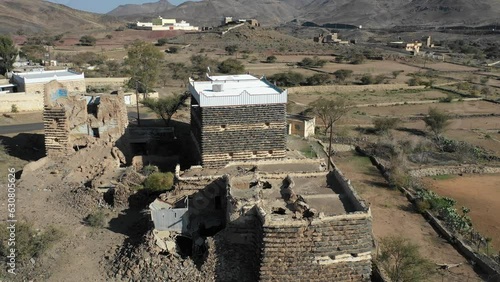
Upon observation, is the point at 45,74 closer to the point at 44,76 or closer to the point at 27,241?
the point at 44,76

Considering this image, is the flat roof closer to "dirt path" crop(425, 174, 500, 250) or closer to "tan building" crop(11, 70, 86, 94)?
"tan building" crop(11, 70, 86, 94)

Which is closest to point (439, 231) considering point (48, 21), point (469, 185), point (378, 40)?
point (469, 185)

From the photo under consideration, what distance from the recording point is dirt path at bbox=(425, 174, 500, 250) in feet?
59.3

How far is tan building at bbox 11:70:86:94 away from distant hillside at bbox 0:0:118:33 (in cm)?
8216

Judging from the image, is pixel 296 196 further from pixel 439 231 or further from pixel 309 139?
pixel 309 139

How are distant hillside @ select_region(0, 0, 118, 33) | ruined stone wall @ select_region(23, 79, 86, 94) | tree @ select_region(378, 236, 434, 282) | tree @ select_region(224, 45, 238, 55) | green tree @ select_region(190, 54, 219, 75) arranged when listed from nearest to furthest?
tree @ select_region(378, 236, 434, 282), ruined stone wall @ select_region(23, 79, 86, 94), green tree @ select_region(190, 54, 219, 75), tree @ select_region(224, 45, 238, 55), distant hillside @ select_region(0, 0, 118, 33)

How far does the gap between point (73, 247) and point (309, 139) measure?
1698 centimetres

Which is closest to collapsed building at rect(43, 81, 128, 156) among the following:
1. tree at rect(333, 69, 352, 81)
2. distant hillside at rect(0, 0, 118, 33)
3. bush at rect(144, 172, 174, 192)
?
bush at rect(144, 172, 174, 192)

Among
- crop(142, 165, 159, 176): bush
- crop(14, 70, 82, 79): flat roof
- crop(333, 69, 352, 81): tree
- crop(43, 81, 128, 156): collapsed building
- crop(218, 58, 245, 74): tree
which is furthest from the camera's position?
crop(333, 69, 352, 81): tree

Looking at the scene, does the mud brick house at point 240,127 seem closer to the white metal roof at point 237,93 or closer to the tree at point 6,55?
the white metal roof at point 237,93

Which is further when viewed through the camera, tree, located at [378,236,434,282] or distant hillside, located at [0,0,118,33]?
distant hillside, located at [0,0,118,33]

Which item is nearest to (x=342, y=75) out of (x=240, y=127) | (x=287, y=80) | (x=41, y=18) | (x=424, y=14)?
(x=287, y=80)

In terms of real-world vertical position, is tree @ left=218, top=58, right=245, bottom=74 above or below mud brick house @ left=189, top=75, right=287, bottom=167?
above

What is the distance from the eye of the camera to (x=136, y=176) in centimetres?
1839
